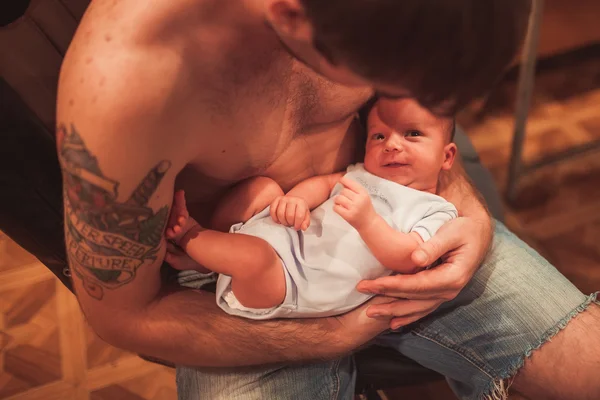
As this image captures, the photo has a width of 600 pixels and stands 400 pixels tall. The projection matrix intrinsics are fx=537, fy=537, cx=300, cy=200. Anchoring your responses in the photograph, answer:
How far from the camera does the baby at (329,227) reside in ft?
2.39

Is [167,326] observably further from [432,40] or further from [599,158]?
[599,158]

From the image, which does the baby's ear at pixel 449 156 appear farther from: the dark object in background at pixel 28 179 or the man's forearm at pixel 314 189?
the dark object in background at pixel 28 179

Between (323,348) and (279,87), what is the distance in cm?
38

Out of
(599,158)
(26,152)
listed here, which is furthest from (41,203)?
(599,158)

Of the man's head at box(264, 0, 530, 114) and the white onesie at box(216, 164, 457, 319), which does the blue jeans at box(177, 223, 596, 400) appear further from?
the man's head at box(264, 0, 530, 114)

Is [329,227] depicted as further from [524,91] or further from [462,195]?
[524,91]

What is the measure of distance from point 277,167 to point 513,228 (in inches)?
40.7

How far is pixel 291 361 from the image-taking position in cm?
79

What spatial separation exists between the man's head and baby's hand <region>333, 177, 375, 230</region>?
0.18 meters

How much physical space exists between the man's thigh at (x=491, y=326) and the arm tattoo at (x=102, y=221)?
1.40 feet

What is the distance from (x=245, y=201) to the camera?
792mm

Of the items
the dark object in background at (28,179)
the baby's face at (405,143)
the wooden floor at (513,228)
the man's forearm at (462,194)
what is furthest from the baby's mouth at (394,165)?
the wooden floor at (513,228)

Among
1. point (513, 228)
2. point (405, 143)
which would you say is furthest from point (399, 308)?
point (513, 228)

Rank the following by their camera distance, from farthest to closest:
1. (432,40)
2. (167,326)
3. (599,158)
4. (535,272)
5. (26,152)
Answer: (599,158)
(535,272)
(167,326)
(26,152)
(432,40)
